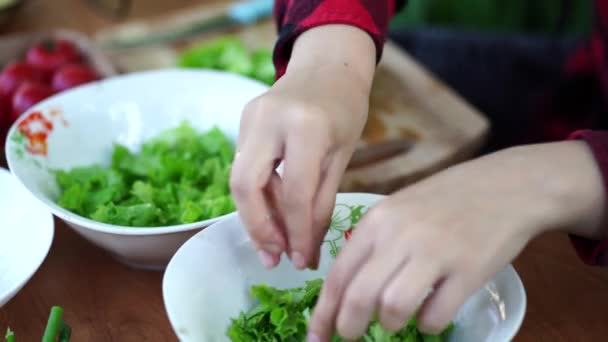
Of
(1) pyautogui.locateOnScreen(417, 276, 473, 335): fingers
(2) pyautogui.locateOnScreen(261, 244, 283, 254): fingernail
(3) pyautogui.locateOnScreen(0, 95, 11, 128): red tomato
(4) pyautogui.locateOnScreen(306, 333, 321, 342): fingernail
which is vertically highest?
(1) pyautogui.locateOnScreen(417, 276, 473, 335): fingers

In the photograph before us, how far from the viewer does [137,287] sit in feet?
2.40

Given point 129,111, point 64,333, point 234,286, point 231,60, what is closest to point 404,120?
point 231,60

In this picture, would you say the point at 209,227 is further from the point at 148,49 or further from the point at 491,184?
the point at 148,49

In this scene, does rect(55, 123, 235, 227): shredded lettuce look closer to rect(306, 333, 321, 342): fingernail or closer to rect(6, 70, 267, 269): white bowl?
rect(6, 70, 267, 269): white bowl

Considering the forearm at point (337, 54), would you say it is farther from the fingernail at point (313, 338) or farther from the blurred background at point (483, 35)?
the blurred background at point (483, 35)

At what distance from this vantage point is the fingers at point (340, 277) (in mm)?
493

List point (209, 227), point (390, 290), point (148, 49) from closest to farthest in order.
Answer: point (390, 290) → point (209, 227) → point (148, 49)

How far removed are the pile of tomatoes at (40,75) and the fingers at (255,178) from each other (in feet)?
1.77

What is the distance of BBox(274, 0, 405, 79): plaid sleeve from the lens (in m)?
0.70

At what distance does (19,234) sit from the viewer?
0.71m

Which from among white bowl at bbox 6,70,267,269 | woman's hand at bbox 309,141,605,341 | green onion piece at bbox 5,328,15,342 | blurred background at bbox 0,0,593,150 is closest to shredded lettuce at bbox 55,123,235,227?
white bowl at bbox 6,70,267,269

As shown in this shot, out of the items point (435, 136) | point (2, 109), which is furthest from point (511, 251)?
point (2, 109)

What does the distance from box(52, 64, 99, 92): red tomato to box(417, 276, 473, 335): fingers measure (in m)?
0.71

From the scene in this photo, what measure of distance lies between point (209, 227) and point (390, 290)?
23 cm
